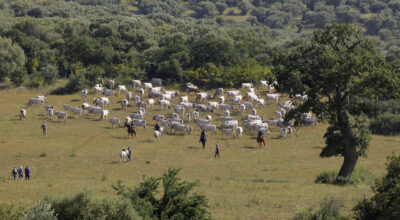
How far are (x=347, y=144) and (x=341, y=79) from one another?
4206mm

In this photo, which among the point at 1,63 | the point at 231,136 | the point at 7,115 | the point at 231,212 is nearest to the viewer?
the point at 231,212

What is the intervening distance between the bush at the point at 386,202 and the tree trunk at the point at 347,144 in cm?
1007

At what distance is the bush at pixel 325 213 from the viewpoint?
60.9ft

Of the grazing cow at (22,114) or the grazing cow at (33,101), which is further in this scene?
the grazing cow at (33,101)

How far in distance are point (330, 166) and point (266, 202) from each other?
1351 centimetres

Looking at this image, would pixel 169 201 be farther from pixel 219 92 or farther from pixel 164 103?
pixel 219 92

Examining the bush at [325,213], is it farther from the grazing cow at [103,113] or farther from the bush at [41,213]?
the grazing cow at [103,113]

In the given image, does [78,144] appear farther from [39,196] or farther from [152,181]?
[152,181]

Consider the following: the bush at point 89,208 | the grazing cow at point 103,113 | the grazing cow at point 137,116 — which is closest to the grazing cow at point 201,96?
the grazing cow at point 137,116

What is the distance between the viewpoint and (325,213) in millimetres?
18891

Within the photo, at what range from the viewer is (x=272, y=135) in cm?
4869

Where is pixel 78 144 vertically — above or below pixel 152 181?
below

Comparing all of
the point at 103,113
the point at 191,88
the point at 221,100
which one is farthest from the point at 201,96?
the point at 103,113

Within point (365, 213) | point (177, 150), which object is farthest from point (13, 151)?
point (365, 213)
